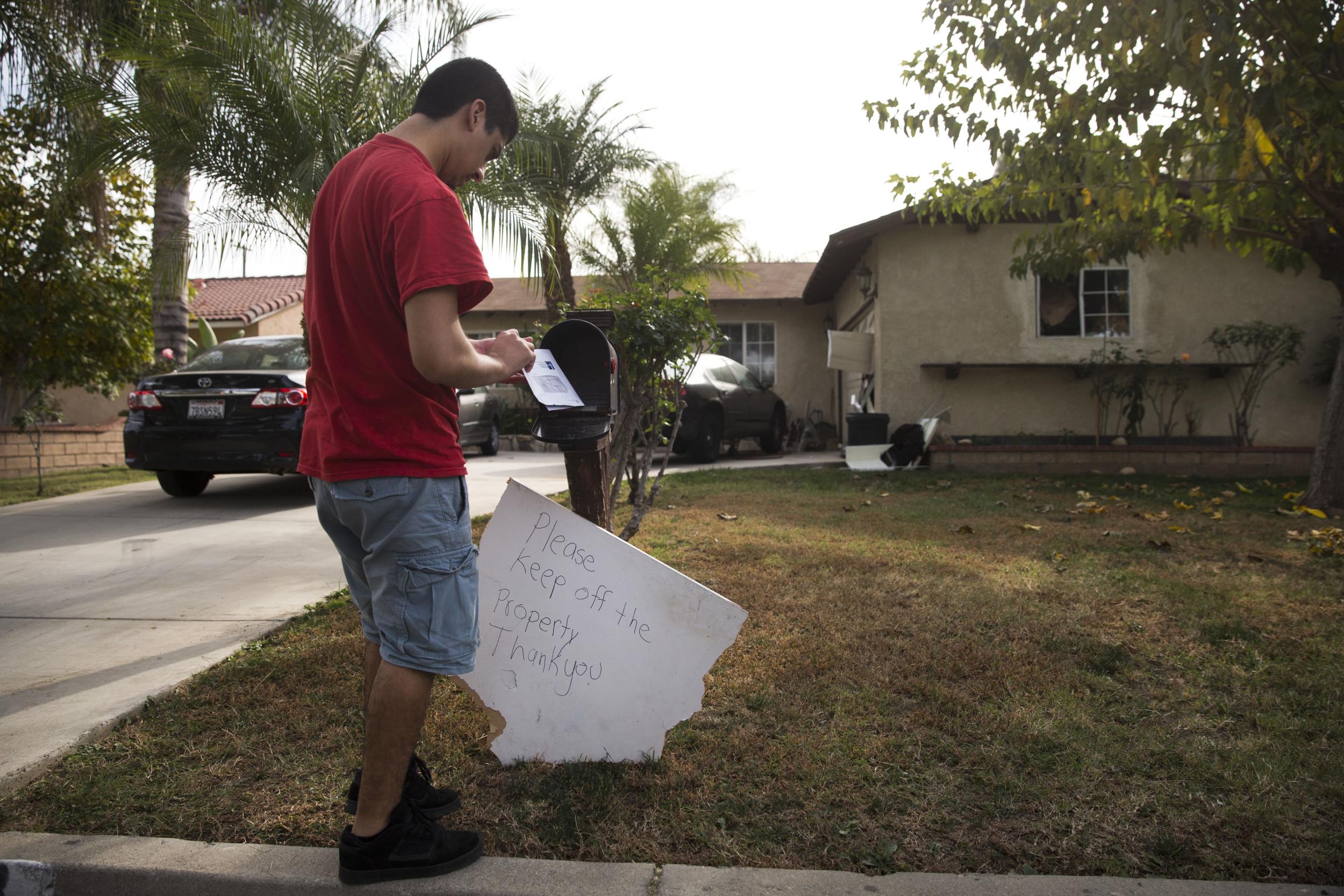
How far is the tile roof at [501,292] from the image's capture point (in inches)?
737

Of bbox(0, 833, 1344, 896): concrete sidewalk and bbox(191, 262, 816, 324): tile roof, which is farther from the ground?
bbox(191, 262, 816, 324): tile roof

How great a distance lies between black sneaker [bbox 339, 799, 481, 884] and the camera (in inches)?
82.1

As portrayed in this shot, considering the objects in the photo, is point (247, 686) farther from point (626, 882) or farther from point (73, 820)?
point (626, 882)

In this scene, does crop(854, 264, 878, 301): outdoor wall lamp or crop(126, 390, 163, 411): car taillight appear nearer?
crop(126, 390, 163, 411): car taillight

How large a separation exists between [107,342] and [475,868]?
13.2 metres

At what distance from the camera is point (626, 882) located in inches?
82.7

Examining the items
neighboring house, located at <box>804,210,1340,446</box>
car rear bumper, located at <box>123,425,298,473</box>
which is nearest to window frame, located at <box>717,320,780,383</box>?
neighboring house, located at <box>804,210,1340,446</box>

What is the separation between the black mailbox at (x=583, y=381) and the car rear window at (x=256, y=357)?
639 cm

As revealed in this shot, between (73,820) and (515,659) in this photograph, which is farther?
(515,659)

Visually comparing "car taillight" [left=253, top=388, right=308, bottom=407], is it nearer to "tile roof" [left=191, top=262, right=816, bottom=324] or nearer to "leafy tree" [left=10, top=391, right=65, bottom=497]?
"leafy tree" [left=10, top=391, right=65, bottom=497]

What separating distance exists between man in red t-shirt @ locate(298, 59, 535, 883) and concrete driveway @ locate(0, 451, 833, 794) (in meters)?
1.29

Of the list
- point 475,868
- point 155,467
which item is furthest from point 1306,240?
point 155,467

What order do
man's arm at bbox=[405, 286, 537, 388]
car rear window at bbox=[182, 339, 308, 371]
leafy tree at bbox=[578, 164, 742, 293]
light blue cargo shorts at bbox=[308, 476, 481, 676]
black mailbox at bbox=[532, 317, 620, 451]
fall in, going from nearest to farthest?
man's arm at bbox=[405, 286, 537, 388]
light blue cargo shorts at bbox=[308, 476, 481, 676]
black mailbox at bbox=[532, 317, 620, 451]
car rear window at bbox=[182, 339, 308, 371]
leafy tree at bbox=[578, 164, 742, 293]

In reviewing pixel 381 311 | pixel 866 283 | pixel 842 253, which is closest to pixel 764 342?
pixel 842 253
